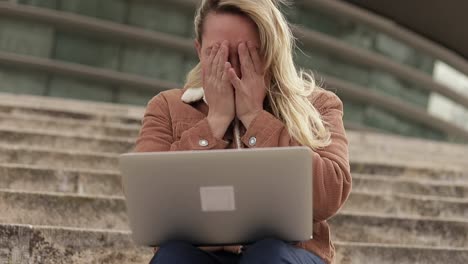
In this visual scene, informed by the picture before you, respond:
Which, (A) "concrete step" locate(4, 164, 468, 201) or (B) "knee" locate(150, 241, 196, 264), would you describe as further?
(A) "concrete step" locate(4, 164, 468, 201)

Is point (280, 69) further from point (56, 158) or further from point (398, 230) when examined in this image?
point (56, 158)

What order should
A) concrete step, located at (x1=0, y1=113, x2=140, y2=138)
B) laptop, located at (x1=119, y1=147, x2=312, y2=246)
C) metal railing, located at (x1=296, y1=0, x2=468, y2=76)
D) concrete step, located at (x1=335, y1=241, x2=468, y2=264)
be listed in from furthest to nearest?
1. metal railing, located at (x1=296, y1=0, x2=468, y2=76)
2. concrete step, located at (x1=0, y1=113, x2=140, y2=138)
3. concrete step, located at (x1=335, y1=241, x2=468, y2=264)
4. laptop, located at (x1=119, y1=147, x2=312, y2=246)

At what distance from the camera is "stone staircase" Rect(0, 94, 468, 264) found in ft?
11.9

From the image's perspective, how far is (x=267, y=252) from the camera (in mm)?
2484

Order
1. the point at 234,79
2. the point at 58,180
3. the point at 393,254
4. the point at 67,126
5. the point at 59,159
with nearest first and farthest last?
the point at 234,79 < the point at 393,254 < the point at 58,180 < the point at 59,159 < the point at 67,126

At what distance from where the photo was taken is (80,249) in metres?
3.60

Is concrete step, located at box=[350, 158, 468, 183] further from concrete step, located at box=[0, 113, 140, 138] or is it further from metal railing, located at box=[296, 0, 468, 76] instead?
metal railing, located at box=[296, 0, 468, 76]

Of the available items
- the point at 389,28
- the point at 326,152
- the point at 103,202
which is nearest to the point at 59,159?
the point at 103,202

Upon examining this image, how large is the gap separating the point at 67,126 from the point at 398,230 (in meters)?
3.00

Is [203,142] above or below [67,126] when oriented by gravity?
above

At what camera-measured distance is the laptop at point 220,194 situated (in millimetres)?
2420

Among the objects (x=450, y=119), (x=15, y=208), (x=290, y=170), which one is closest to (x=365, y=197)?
(x=15, y=208)

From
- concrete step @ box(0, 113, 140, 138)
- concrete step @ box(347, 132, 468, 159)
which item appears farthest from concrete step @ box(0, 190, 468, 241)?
concrete step @ box(347, 132, 468, 159)

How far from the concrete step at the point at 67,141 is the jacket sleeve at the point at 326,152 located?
3.16 metres
